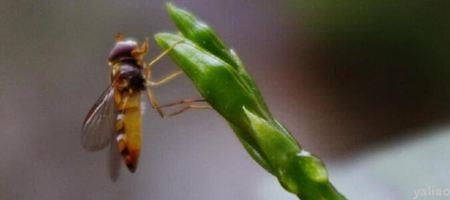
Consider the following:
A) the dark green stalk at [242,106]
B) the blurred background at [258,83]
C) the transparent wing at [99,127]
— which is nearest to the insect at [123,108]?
the transparent wing at [99,127]

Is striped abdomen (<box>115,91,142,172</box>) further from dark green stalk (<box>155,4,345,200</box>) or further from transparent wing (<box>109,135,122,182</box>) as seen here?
dark green stalk (<box>155,4,345,200</box>)

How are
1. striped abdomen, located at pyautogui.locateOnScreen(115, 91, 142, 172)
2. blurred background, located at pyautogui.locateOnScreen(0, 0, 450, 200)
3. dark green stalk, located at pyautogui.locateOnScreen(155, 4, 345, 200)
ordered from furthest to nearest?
blurred background, located at pyautogui.locateOnScreen(0, 0, 450, 200) < striped abdomen, located at pyautogui.locateOnScreen(115, 91, 142, 172) < dark green stalk, located at pyautogui.locateOnScreen(155, 4, 345, 200)

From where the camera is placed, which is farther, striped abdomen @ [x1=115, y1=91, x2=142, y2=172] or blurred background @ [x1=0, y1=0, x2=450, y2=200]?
blurred background @ [x1=0, y1=0, x2=450, y2=200]

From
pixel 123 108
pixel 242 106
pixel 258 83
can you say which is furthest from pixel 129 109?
pixel 258 83

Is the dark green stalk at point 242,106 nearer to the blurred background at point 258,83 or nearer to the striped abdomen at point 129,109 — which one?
the striped abdomen at point 129,109

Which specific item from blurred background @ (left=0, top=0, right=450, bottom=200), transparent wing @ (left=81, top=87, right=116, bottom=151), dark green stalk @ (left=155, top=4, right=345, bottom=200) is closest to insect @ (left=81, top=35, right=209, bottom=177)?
transparent wing @ (left=81, top=87, right=116, bottom=151)

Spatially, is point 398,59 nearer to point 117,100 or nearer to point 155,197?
point 155,197

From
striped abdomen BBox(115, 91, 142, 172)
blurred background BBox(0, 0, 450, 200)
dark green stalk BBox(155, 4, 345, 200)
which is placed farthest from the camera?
blurred background BBox(0, 0, 450, 200)
